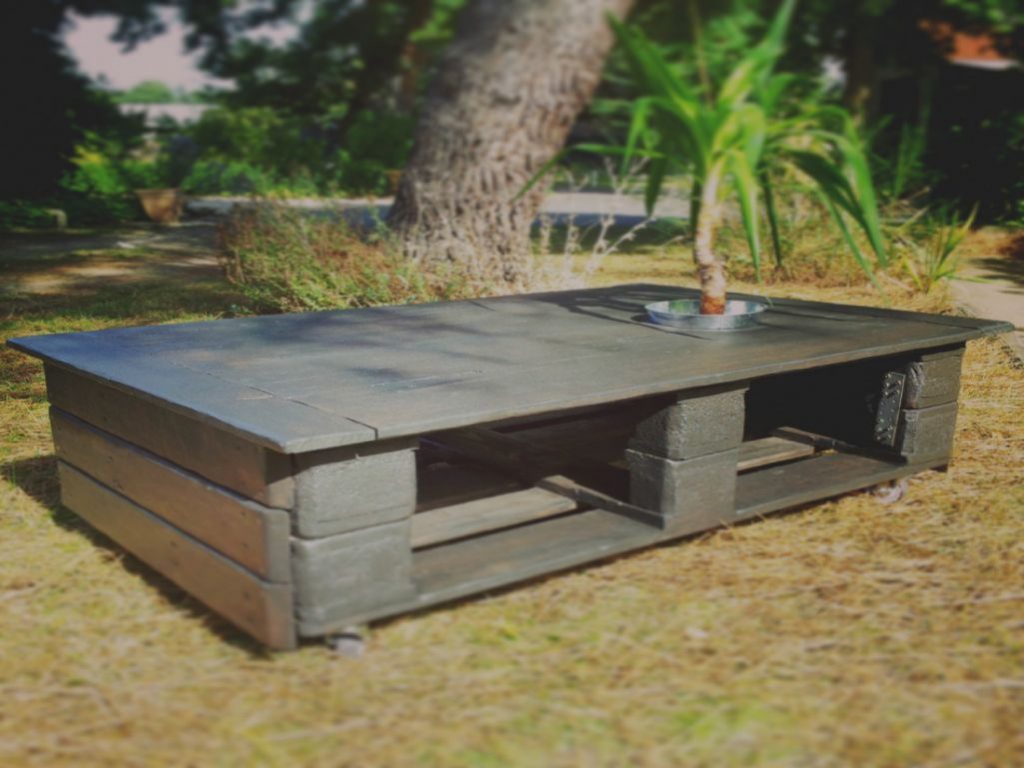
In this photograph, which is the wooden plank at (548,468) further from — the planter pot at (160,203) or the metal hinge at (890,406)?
the planter pot at (160,203)

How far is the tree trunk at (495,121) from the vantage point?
20.2ft

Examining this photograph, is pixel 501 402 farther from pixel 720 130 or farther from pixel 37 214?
pixel 37 214

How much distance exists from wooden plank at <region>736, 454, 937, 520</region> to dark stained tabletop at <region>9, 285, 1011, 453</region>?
334 millimetres

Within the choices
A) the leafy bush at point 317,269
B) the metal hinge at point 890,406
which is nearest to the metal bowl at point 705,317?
the metal hinge at point 890,406

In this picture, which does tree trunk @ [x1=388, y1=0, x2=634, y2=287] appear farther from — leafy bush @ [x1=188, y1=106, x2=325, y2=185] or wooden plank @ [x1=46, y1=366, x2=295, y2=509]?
leafy bush @ [x1=188, y1=106, x2=325, y2=185]

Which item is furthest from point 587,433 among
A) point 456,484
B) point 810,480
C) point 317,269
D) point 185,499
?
point 317,269

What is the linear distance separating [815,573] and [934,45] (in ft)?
56.7

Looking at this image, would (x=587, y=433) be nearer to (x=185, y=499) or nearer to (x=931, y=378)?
(x=931, y=378)

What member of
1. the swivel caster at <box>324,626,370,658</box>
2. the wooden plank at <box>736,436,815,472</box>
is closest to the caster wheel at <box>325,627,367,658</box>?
the swivel caster at <box>324,626,370,658</box>

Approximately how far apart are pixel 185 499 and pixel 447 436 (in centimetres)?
93

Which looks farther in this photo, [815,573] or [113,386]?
[815,573]

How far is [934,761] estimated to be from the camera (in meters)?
1.54

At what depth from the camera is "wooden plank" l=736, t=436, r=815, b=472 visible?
8.77 ft

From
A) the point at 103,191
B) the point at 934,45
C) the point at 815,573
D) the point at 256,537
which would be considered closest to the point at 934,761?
the point at 815,573
